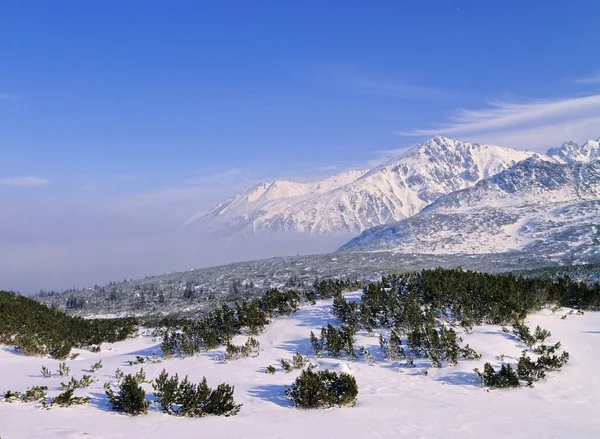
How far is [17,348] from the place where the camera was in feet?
65.7

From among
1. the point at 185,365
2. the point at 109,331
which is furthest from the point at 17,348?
the point at 109,331

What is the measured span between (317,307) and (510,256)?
10425cm

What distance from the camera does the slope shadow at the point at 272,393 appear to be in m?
13.0

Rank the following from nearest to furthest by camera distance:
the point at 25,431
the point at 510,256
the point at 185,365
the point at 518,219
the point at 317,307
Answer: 1. the point at 25,431
2. the point at 185,365
3. the point at 317,307
4. the point at 510,256
5. the point at 518,219

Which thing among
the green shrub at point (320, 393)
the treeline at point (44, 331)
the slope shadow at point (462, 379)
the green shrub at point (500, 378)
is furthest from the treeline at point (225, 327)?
the green shrub at point (500, 378)

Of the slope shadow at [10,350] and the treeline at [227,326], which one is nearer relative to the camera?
the slope shadow at [10,350]

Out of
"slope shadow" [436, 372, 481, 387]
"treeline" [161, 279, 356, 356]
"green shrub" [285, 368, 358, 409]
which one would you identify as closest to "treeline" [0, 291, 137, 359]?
"treeline" [161, 279, 356, 356]

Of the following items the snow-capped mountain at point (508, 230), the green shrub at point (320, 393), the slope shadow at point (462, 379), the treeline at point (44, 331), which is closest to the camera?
the green shrub at point (320, 393)

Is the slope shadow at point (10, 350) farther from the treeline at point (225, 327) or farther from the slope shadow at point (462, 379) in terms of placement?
the slope shadow at point (462, 379)

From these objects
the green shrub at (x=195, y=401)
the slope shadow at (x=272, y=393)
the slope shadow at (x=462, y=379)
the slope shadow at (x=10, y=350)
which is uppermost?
the slope shadow at (x=10, y=350)

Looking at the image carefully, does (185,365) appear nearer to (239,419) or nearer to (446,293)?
(239,419)

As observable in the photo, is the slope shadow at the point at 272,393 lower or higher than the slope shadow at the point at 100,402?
lower

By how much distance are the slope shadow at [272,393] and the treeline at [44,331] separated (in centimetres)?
1121

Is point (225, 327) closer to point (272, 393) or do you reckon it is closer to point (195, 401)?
point (272, 393)
